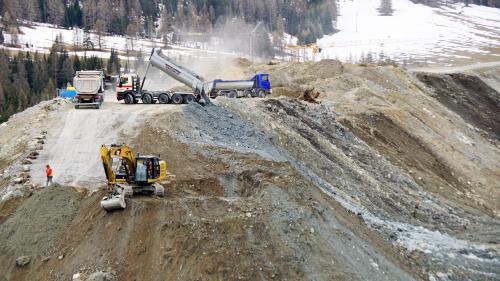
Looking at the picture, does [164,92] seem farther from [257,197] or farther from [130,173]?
[257,197]

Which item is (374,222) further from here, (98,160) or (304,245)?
(98,160)

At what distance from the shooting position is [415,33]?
417 ft

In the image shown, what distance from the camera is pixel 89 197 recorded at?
1750 cm

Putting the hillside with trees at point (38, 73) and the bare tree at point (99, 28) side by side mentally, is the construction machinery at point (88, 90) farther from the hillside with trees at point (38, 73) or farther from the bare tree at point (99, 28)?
the bare tree at point (99, 28)

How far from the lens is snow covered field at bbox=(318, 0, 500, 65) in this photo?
339ft

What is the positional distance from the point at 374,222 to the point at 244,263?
752cm

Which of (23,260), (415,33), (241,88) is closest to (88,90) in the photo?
(241,88)

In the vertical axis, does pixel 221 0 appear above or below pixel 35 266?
above

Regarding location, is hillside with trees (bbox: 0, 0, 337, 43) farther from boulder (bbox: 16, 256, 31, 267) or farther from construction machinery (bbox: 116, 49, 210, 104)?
boulder (bbox: 16, 256, 31, 267)

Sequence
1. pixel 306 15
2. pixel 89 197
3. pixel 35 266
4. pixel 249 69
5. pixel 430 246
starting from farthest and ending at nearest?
1. pixel 306 15
2. pixel 249 69
3. pixel 430 246
4. pixel 89 197
5. pixel 35 266

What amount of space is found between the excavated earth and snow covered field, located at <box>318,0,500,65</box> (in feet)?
A: 206

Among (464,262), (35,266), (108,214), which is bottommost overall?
(464,262)

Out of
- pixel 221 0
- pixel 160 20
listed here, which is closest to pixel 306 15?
pixel 221 0

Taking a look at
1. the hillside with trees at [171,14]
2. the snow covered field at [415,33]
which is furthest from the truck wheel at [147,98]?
the hillside with trees at [171,14]
